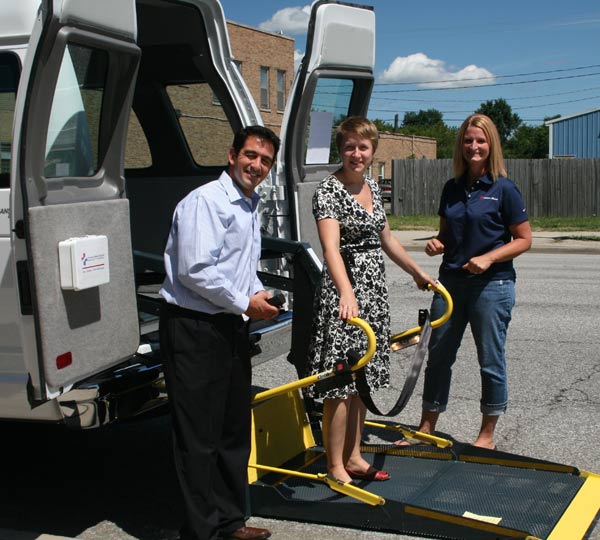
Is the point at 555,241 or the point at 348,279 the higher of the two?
the point at 348,279

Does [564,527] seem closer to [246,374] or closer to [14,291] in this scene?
[246,374]

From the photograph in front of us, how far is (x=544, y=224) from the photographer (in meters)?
23.1

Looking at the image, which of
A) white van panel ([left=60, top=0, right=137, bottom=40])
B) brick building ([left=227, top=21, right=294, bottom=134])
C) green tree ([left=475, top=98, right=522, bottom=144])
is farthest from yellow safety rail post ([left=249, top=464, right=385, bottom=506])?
green tree ([left=475, top=98, right=522, bottom=144])

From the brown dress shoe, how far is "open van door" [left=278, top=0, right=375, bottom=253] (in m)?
2.26

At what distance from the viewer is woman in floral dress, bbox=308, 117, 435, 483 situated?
4273 mm

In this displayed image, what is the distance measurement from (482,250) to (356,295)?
1.00 metres

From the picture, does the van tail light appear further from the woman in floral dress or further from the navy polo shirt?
the navy polo shirt

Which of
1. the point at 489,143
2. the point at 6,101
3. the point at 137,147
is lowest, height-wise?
the point at 489,143

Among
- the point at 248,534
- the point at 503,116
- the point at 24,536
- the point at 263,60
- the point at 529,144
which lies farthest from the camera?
the point at 503,116

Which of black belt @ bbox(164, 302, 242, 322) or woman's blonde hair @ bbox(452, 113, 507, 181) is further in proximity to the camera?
woman's blonde hair @ bbox(452, 113, 507, 181)

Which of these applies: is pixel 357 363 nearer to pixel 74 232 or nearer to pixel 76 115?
pixel 74 232

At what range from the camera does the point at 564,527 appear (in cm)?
396

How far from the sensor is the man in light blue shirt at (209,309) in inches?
143

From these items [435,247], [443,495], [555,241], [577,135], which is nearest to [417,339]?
[435,247]
